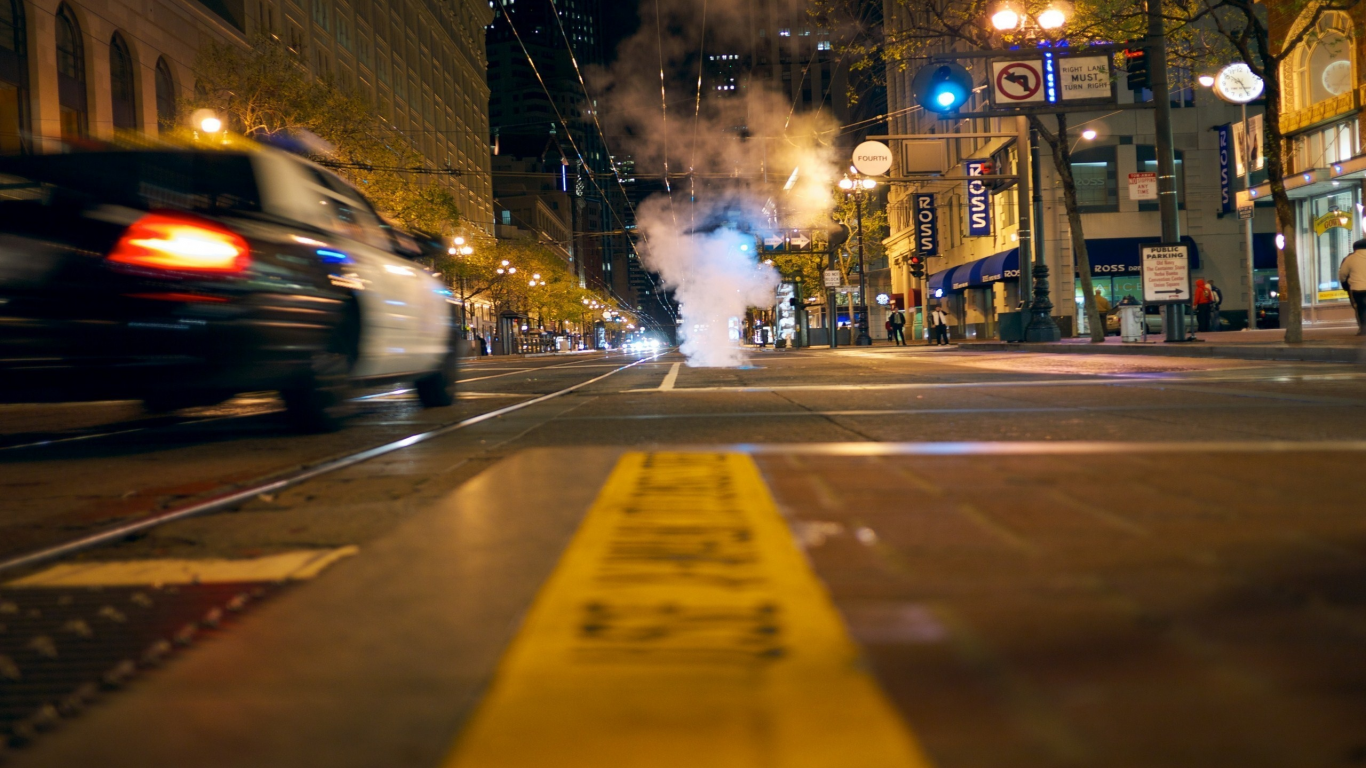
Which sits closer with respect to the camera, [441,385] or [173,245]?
[173,245]

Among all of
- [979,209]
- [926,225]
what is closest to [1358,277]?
[979,209]

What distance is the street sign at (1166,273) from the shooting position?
21.1 metres

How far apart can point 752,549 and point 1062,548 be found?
858 mm

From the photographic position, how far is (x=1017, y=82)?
23.4 metres

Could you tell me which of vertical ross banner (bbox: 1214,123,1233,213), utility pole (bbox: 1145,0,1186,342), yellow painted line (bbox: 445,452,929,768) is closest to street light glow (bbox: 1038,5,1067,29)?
utility pole (bbox: 1145,0,1186,342)

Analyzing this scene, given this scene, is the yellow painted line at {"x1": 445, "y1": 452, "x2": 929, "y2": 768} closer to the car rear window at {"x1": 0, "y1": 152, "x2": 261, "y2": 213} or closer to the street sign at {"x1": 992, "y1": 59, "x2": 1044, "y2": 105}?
the car rear window at {"x1": 0, "y1": 152, "x2": 261, "y2": 213}

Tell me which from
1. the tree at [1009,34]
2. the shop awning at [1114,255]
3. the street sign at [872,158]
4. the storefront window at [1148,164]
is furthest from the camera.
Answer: the storefront window at [1148,164]

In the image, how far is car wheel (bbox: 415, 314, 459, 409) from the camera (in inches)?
406

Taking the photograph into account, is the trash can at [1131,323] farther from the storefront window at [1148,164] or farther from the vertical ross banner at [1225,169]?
the storefront window at [1148,164]

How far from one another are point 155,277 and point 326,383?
1452 mm

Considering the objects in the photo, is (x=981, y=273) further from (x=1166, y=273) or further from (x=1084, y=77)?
(x=1166, y=273)

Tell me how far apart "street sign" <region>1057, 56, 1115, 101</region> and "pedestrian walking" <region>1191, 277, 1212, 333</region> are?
11627mm

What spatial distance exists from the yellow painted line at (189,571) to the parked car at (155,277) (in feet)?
10.9

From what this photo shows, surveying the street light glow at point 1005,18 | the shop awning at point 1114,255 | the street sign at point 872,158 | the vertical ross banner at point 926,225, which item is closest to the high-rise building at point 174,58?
the street light glow at point 1005,18
